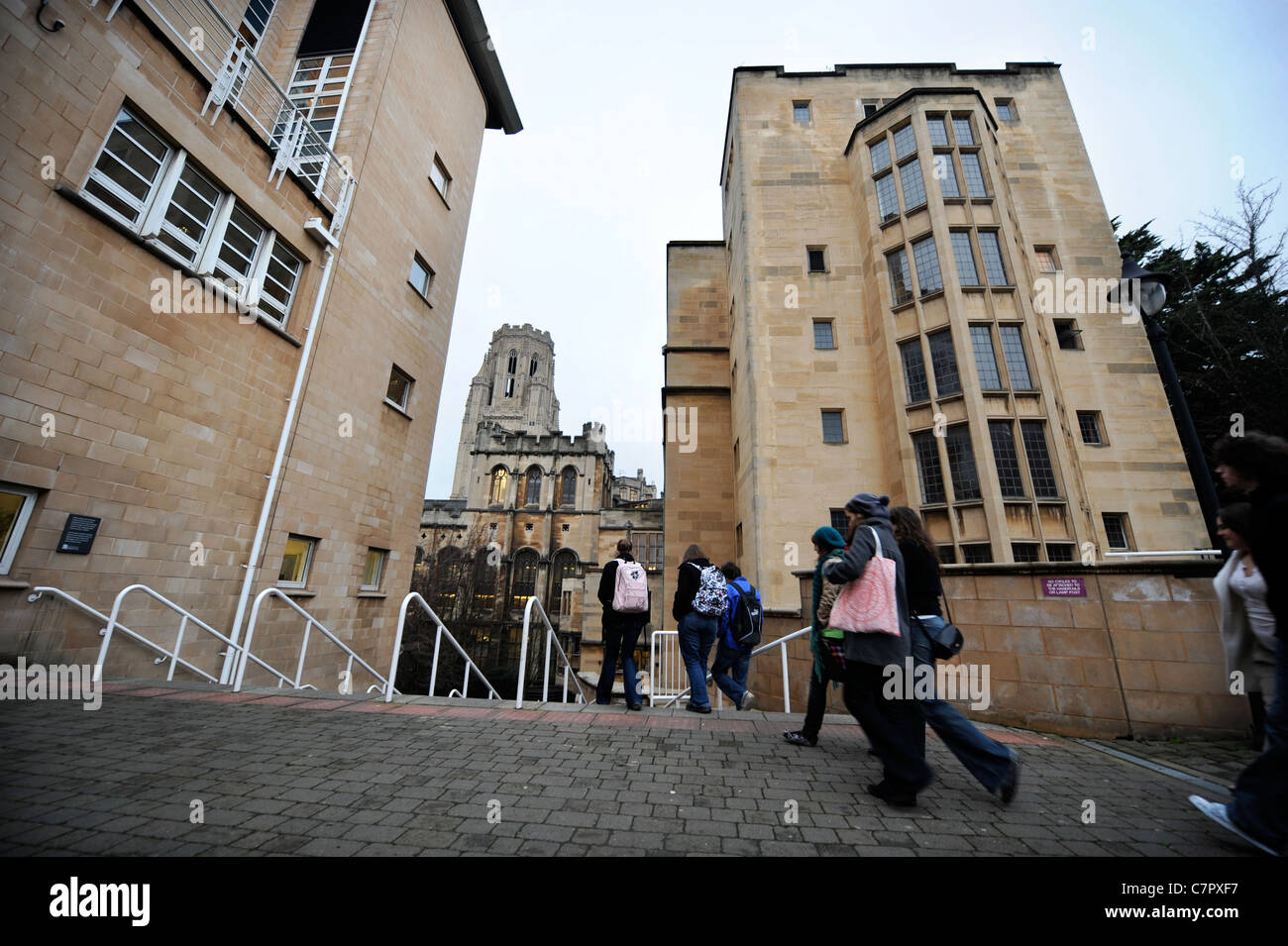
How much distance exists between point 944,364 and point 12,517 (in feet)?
54.9

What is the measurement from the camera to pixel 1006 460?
11453mm

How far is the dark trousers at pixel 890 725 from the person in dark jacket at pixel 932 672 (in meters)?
0.16

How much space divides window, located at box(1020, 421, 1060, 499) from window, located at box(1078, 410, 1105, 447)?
219 centimetres

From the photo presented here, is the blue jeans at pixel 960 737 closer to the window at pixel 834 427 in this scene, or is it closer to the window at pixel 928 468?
the window at pixel 928 468

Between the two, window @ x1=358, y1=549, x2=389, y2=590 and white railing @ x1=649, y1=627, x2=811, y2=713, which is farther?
window @ x1=358, y1=549, x2=389, y2=590

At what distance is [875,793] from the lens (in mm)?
2910

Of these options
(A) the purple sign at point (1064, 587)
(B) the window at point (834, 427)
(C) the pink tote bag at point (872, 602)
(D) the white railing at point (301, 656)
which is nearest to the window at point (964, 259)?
(B) the window at point (834, 427)

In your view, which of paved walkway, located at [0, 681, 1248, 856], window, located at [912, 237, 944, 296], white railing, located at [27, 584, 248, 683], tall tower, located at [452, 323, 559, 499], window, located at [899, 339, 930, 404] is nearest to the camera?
paved walkway, located at [0, 681, 1248, 856]

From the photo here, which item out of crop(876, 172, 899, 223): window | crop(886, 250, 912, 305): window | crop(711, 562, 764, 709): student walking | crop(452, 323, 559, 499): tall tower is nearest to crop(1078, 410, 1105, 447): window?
crop(886, 250, 912, 305): window

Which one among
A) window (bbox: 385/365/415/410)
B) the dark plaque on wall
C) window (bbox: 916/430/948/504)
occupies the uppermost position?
window (bbox: 385/365/415/410)

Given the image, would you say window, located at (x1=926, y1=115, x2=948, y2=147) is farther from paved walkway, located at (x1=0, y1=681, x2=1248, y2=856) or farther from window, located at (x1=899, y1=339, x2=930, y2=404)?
paved walkway, located at (x1=0, y1=681, x2=1248, y2=856)

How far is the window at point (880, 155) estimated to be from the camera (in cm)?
1435

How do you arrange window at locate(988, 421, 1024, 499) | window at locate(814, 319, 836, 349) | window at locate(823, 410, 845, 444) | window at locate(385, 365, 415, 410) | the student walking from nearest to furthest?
the student walking
window at locate(385, 365, 415, 410)
window at locate(988, 421, 1024, 499)
window at locate(823, 410, 845, 444)
window at locate(814, 319, 836, 349)

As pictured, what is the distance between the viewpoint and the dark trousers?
282 cm
